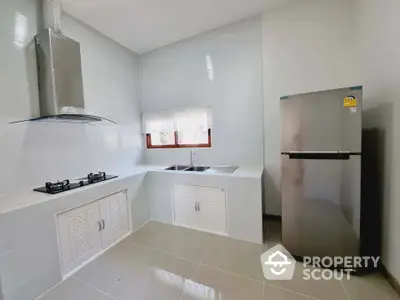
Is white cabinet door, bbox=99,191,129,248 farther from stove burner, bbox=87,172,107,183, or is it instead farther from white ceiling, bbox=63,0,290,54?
white ceiling, bbox=63,0,290,54

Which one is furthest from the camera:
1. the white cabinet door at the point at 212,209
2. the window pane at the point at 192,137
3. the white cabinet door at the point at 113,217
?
the window pane at the point at 192,137

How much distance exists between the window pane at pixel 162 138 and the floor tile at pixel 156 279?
1947mm

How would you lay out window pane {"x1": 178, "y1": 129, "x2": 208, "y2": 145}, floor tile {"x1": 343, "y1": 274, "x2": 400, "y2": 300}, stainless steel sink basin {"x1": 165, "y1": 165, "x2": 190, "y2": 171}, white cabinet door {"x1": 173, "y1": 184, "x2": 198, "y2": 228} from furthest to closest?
window pane {"x1": 178, "y1": 129, "x2": 208, "y2": 145} → stainless steel sink basin {"x1": 165, "y1": 165, "x2": 190, "y2": 171} → white cabinet door {"x1": 173, "y1": 184, "x2": 198, "y2": 228} → floor tile {"x1": 343, "y1": 274, "x2": 400, "y2": 300}

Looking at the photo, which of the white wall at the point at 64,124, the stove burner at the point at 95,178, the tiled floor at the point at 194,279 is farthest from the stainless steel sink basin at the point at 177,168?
the tiled floor at the point at 194,279

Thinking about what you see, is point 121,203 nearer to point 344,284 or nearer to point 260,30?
point 344,284

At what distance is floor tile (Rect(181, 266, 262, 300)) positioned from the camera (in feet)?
4.82

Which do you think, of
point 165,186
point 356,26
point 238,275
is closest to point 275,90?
point 356,26

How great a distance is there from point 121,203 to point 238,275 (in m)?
1.62

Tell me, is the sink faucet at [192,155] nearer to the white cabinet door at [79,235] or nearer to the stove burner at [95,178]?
the stove burner at [95,178]

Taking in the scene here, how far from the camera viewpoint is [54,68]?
6.57 ft

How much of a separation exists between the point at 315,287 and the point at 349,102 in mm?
1553

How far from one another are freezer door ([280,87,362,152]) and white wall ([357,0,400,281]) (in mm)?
264

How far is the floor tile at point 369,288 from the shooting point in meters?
1.40

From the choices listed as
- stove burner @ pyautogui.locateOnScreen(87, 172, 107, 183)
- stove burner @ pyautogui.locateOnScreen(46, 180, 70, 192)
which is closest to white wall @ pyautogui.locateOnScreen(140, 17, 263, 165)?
stove burner @ pyautogui.locateOnScreen(87, 172, 107, 183)
